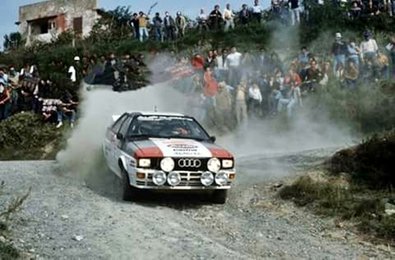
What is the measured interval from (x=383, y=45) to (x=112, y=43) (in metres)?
13.4

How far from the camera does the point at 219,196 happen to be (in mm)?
10656

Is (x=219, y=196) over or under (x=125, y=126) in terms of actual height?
under

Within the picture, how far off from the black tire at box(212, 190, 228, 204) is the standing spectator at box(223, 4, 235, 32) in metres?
14.8

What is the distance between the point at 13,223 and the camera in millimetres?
8289

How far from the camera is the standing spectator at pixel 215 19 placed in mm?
25422

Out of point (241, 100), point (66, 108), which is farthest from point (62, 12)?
point (241, 100)

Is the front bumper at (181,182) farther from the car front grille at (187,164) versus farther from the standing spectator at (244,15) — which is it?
the standing spectator at (244,15)

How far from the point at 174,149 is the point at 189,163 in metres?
0.33

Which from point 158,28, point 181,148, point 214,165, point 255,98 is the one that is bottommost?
point 214,165

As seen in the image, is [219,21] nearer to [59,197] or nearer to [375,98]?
[375,98]

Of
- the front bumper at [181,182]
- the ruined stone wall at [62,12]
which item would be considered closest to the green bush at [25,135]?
the front bumper at [181,182]

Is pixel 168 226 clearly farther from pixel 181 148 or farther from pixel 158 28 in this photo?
pixel 158 28

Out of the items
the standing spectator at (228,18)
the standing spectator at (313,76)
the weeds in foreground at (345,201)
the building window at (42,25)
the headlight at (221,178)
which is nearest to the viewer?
the weeds in foreground at (345,201)

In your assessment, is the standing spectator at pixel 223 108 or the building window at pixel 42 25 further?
the building window at pixel 42 25
